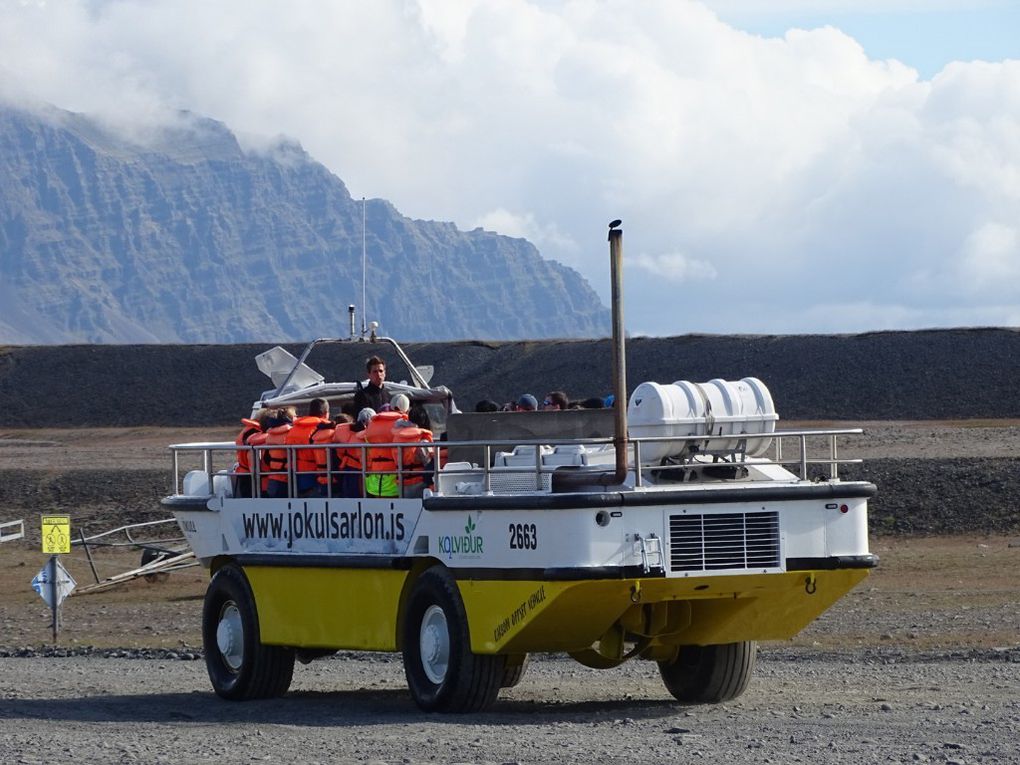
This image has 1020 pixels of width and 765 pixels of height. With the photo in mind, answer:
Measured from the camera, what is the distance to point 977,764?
8414mm

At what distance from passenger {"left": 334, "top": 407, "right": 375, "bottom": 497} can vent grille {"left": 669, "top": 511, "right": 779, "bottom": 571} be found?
7.43ft

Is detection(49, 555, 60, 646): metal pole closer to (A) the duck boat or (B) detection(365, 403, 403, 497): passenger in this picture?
(A) the duck boat

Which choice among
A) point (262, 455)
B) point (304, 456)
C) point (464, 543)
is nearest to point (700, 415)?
point (464, 543)

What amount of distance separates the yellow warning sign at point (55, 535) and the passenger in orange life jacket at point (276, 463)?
6345 millimetres

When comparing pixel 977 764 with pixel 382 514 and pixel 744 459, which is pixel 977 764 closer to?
pixel 744 459

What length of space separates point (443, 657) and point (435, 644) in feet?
0.30

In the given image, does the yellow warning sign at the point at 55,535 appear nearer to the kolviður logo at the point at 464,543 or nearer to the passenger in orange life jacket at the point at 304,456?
the passenger in orange life jacket at the point at 304,456

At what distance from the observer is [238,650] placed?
1263cm

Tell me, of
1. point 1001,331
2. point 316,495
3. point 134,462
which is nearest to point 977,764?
point 316,495

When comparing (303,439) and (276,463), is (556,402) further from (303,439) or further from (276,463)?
(276,463)

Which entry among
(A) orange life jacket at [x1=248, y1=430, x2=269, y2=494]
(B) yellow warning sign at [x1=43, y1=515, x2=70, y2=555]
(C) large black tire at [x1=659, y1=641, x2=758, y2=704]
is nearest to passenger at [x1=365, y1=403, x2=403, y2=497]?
(A) orange life jacket at [x1=248, y1=430, x2=269, y2=494]

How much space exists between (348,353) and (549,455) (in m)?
54.4

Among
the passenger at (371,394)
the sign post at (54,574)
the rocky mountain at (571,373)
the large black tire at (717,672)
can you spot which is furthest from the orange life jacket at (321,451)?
the rocky mountain at (571,373)

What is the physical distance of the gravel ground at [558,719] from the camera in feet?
29.8
